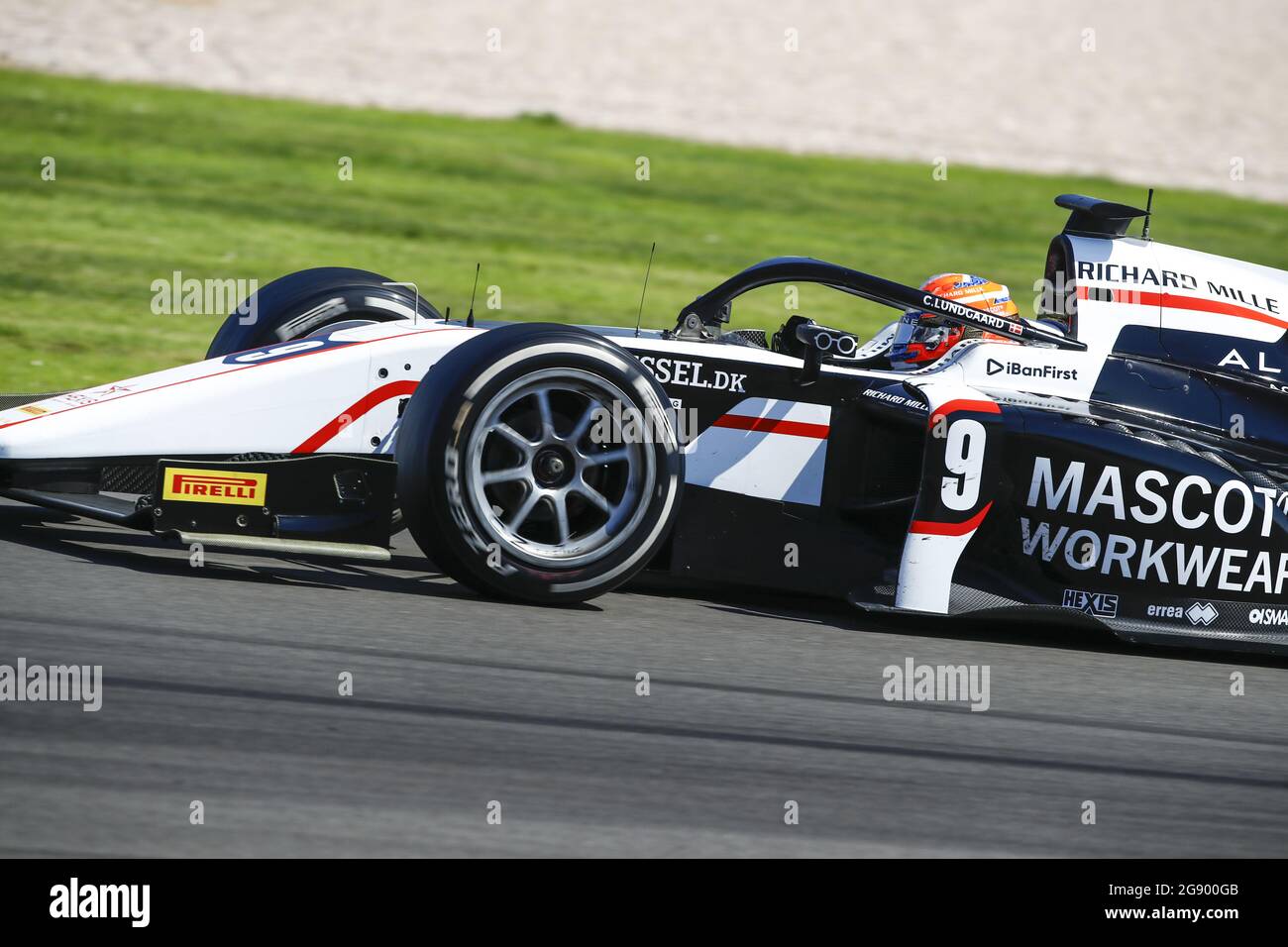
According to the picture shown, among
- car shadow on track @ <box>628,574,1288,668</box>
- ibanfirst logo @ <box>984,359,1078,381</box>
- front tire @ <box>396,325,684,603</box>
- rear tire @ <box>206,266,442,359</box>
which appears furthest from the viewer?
rear tire @ <box>206,266,442,359</box>

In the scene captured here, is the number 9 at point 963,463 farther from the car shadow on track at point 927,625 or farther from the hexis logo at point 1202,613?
the hexis logo at point 1202,613

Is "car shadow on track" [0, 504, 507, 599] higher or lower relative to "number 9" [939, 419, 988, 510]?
lower

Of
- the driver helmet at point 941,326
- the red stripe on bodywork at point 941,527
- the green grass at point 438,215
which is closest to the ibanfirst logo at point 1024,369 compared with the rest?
the driver helmet at point 941,326

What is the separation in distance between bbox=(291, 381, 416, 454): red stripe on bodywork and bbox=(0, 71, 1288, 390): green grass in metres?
3.79

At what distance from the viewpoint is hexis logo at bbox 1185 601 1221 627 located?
5.78 m

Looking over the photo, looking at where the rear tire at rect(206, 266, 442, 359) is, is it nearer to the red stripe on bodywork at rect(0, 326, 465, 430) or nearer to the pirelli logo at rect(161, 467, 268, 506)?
the red stripe on bodywork at rect(0, 326, 465, 430)

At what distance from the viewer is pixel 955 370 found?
20.0 feet

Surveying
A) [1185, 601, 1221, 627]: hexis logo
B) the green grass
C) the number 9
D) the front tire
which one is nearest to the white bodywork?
the number 9

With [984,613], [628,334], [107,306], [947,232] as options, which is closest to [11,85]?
[107,306]

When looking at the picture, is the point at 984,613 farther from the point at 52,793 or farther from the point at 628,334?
the point at 52,793

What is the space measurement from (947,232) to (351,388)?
12.8 m

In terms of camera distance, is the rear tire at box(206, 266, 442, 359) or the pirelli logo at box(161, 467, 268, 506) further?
the rear tire at box(206, 266, 442, 359)

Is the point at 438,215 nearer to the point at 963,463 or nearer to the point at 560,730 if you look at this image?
the point at 963,463

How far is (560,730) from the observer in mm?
4301
